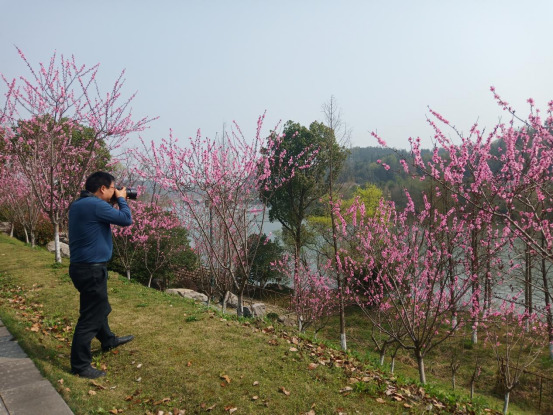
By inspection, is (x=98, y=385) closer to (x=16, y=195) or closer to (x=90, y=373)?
(x=90, y=373)

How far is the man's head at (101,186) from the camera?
4312mm

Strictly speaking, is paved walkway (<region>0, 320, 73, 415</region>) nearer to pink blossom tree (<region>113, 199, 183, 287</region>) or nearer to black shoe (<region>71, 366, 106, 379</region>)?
black shoe (<region>71, 366, 106, 379</region>)

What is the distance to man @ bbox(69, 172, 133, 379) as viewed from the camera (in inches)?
161

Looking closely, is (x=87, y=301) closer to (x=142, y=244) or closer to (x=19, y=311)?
(x=19, y=311)

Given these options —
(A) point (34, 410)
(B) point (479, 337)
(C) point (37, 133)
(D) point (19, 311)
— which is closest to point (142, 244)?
(C) point (37, 133)

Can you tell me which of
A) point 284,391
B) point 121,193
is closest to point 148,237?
point 121,193

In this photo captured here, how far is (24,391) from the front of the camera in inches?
147

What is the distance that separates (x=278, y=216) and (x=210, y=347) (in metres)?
21.1

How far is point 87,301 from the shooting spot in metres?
4.16

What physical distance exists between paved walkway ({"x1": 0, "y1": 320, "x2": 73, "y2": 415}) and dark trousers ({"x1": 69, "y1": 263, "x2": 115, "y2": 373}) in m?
0.40

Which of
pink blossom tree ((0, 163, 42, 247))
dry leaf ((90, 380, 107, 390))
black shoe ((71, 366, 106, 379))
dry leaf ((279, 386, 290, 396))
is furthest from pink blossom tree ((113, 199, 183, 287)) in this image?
dry leaf ((279, 386, 290, 396))

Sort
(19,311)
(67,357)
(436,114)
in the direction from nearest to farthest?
1. (67,357)
2. (436,114)
3. (19,311)

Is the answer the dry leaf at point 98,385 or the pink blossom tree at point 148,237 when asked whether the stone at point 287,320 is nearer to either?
the pink blossom tree at point 148,237

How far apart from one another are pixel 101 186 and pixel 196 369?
8.47 ft
